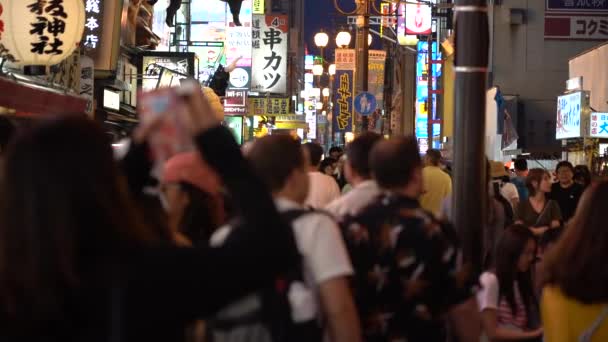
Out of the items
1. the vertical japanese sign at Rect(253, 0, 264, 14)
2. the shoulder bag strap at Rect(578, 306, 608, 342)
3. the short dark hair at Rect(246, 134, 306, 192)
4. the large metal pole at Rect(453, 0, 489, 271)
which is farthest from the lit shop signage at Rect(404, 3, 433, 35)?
the short dark hair at Rect(246, 134, 306, 192)

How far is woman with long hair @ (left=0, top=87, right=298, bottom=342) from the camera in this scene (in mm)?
2443

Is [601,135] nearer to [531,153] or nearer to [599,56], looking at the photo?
[599,56]

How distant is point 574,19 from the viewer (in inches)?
1775

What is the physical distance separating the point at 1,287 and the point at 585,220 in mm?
2952

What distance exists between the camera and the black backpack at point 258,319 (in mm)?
3436

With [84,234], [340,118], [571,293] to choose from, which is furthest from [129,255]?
[340,118]

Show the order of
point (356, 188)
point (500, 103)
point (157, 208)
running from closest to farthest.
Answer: point (157, 208), point (356, 188), point (500, 103)

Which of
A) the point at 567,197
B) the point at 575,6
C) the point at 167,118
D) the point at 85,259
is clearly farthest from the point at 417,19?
the point at 85,259

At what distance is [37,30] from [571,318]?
10.2 m

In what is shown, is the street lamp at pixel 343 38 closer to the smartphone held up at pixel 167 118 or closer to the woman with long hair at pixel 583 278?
the woman with long hair at pixel 583 278

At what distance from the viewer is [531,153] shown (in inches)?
1592

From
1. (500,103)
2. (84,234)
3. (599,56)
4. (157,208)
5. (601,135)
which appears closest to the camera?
(84,234)

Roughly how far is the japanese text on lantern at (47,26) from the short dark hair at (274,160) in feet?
31.7

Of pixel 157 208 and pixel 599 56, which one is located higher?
pixel 599 56
